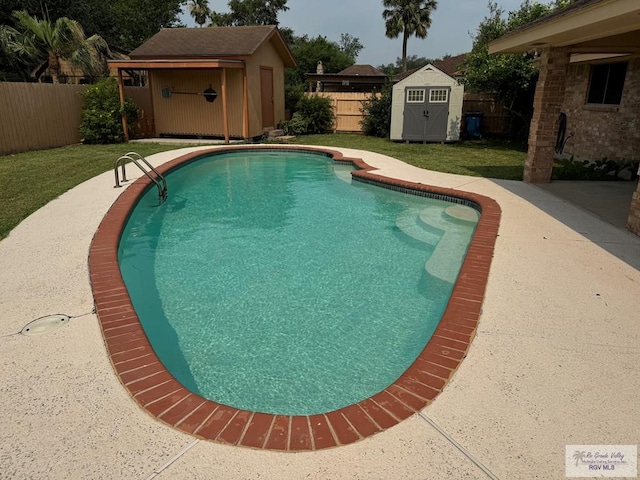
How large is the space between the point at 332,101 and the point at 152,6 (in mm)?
29417

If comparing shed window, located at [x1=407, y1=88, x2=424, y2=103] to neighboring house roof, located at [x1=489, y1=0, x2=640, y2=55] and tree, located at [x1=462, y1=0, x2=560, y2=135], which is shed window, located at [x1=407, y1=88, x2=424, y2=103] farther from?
neighboring house roof, located at [x1=489, y1=0, x2=640, y2=55]

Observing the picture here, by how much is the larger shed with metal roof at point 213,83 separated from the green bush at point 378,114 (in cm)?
421

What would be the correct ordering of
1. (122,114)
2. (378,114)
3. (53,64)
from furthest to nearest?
(378,114), (53,64), (122,114)

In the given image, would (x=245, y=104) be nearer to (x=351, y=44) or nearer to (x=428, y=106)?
(x=428, y=106)

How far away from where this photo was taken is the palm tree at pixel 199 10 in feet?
142

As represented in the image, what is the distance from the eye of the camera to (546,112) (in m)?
8.34

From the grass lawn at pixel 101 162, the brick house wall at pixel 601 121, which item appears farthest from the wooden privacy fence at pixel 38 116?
the brick house wall at pixel 601 121

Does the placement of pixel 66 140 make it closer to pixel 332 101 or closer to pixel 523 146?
pixel 332 101

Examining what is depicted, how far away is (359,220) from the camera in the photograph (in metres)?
7.29

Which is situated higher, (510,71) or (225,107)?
(510,71)

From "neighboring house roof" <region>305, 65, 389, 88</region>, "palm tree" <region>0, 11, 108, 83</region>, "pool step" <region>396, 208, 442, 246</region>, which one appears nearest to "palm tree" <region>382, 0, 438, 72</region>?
"neighboring house roof" <region>305, 65, 389, 88</region>

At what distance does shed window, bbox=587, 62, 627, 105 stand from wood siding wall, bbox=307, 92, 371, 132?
31.9 ft

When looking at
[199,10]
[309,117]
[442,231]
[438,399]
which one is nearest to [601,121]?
[442,231]

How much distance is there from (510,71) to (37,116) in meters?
15.0
